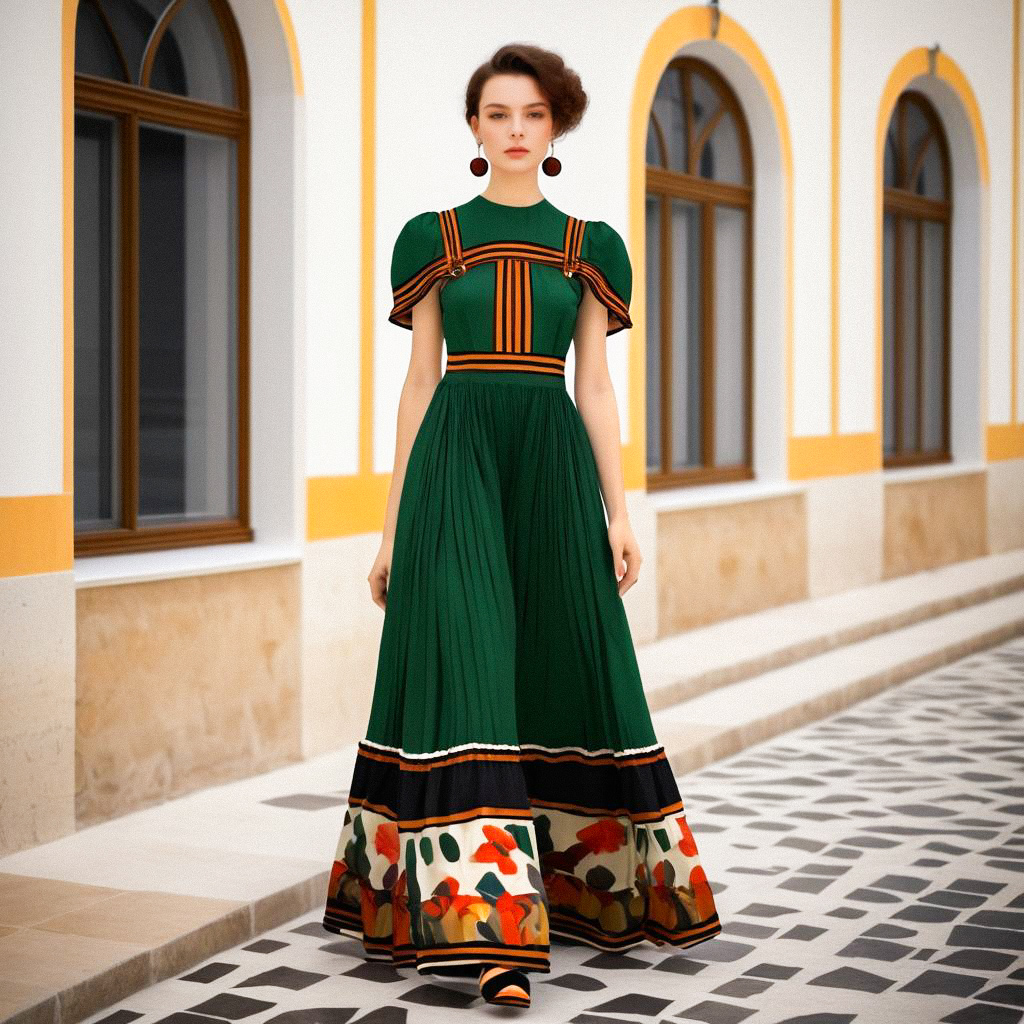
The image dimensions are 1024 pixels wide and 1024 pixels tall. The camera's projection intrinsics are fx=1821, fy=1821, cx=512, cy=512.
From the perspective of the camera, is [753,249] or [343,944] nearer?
[343,944]

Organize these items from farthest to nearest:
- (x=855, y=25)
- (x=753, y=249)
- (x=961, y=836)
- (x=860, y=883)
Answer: (x=855, y=25) → (x=753, y=249) → (x=961, y=836) → (x=860, y=883)

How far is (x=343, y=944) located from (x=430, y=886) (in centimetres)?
66

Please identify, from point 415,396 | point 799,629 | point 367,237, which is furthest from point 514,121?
point 799,629

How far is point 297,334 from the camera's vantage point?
6.23 m

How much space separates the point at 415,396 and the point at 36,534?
141 centimetres

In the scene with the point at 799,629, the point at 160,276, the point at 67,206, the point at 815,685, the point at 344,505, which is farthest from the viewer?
the point at 799,629

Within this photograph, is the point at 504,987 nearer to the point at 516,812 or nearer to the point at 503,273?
the point at 516,812

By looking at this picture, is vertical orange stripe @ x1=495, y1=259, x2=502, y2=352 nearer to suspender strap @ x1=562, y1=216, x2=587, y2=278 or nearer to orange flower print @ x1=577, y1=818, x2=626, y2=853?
suspender strap @ x1=562, y1=216, x2=587, y2=278

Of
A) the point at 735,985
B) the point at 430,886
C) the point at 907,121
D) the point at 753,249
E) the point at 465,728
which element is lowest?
the point at 735,985

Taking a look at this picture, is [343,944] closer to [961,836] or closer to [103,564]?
[103,564]

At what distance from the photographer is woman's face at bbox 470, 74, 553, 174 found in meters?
4.01

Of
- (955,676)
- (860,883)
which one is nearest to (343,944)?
(860,883)

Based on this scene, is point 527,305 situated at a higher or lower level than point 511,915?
higher

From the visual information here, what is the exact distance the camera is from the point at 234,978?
408cm
